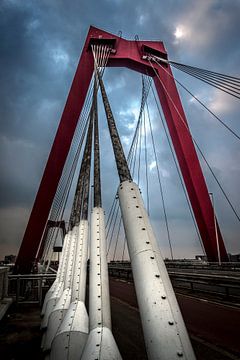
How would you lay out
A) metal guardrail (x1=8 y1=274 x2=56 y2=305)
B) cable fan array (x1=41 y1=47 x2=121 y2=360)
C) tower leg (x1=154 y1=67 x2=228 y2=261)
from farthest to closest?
tower leg (x1=154 y1=67 x2=228 y2=261) < metal guardrail (x1=8 y1=274 x2=56 y2=305) < cable fan array (x1=41 y1=47 x2=121 y2=360)

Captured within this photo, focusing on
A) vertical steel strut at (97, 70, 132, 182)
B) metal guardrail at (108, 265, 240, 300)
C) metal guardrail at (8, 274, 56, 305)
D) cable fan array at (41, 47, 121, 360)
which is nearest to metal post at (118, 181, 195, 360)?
vertical steel strut at (97, 70, 132, 182)

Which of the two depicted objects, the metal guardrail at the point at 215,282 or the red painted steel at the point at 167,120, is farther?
the red painted steel at the point at 167,120

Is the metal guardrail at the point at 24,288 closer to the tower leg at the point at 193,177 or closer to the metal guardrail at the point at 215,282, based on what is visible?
the metal guardrail at the point at 215,282

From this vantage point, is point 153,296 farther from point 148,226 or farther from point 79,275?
point 79,275

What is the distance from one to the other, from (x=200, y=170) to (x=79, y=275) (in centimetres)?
1415

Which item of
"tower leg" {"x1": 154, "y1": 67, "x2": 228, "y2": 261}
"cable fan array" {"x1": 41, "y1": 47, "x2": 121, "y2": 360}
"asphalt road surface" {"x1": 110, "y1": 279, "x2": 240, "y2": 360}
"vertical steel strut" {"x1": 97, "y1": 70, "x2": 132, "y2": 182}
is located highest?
"tower leg" {"x1": 154, "y1": 67, "x2": 228, "y2": 261}

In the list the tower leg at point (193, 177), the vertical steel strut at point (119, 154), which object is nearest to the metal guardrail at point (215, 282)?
the tower leg at point (193, 177)

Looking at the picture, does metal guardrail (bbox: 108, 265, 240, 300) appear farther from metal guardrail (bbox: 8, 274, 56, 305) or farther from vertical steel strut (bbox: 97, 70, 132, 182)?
vertical steel strut (bbox: 97, 70, 132, 182)

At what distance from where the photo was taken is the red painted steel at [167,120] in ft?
56.9

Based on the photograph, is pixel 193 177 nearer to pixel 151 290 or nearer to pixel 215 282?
pixel 215 282

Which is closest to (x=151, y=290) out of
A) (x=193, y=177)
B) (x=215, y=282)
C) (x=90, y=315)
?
(x=90, y=315)

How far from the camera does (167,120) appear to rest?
18.8 metres

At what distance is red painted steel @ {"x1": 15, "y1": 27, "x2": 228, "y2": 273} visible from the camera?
56.9 feet

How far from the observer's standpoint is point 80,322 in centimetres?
400
